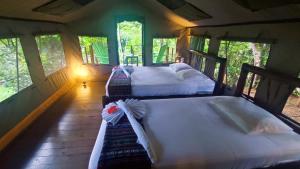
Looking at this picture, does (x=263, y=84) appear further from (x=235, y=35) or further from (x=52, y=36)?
(x=52, y=36)

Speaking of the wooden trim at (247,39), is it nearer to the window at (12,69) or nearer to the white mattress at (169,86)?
the white mattress at (169,86)

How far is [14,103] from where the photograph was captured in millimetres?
2932

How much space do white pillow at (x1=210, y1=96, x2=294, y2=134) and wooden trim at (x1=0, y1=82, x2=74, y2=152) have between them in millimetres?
3282

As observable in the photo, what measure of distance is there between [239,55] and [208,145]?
2057mm

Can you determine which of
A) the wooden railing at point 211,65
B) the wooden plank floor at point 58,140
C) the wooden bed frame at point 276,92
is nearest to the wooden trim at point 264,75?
the wooden bed frame at point 276,92

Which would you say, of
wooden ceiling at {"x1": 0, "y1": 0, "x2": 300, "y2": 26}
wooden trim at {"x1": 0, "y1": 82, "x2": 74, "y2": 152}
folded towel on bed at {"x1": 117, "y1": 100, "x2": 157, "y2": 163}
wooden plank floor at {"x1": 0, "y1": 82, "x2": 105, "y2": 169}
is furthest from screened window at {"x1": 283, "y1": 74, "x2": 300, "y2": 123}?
wooden trim at {"x1": 0, "y1": 82, "x2": 74, "y2": 152}

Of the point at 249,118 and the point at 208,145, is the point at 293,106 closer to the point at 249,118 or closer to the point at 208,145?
the point at 249,118

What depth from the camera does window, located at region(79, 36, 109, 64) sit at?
5.62 meters

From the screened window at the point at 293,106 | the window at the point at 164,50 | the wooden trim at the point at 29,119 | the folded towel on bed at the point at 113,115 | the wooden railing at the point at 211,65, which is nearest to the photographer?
the screened window at the point at 293,106

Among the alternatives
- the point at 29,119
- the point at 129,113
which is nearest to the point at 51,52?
the point at 29,119

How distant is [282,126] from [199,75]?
2.00 meters

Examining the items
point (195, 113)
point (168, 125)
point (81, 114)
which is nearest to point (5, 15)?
point (81, 114)

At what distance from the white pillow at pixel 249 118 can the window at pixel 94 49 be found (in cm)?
441

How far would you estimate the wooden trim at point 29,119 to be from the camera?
2693 mm
